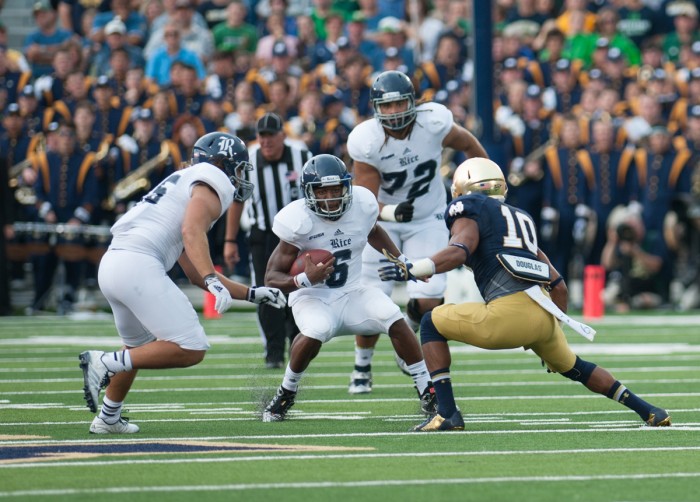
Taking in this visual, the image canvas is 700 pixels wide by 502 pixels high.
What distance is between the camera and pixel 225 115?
1858 cm

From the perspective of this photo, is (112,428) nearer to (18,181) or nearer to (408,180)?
(408,180)

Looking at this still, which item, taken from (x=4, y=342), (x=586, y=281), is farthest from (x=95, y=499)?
(x=586, y=281)

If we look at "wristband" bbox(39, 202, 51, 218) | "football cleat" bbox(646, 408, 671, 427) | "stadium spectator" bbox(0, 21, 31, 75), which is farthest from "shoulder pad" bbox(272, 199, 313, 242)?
"stadium spectator" bbox(0, 21, 31, 75)

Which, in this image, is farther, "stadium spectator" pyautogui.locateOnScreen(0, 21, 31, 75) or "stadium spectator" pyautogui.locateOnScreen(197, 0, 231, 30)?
"stadium spectator" pyautogui.locateOnScreen(197, 0, 231, 30)

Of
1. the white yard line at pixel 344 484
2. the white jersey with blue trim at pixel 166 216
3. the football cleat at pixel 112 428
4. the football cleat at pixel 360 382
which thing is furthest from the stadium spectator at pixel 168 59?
the white yard line at pixel 344 484

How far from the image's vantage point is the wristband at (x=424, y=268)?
7652 millimetres

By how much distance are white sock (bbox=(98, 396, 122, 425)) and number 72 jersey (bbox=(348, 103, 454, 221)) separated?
286 cm

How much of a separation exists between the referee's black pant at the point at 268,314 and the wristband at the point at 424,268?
4.00 meters

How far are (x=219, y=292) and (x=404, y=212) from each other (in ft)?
9.33

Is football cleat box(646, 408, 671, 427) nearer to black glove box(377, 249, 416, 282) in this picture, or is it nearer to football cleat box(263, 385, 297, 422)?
black glove box(377, 249, 416, 282)

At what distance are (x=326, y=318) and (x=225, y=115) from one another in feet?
34.0

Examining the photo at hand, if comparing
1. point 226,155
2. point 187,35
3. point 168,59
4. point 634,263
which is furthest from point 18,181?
point 226,155

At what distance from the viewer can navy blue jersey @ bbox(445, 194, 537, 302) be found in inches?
307

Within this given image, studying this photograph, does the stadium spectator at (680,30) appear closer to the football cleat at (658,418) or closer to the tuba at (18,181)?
the tuba at (18,181)
